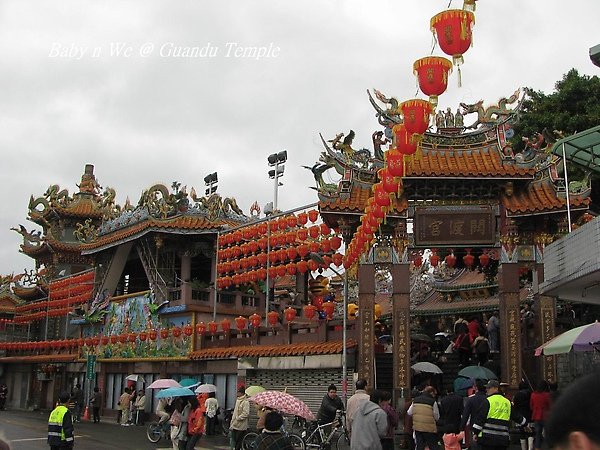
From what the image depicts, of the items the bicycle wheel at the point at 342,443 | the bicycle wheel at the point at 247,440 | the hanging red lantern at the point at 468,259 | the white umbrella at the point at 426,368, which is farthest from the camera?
the hanging red lantern at the point at 468,259

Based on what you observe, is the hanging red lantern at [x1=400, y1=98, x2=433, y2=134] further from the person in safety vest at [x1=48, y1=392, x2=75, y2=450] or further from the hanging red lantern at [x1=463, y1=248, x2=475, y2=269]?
the person in safety vest at [x1=48, y1=392, x2=75, y2=450]

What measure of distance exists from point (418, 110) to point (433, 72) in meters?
1.26

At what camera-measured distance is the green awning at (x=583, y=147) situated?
45.3 ft

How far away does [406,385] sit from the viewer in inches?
683

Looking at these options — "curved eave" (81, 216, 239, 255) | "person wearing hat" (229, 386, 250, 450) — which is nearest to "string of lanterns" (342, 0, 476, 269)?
"person wearing hat" (229, 386, 250, 450)

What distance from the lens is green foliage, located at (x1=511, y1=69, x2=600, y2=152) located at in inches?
923

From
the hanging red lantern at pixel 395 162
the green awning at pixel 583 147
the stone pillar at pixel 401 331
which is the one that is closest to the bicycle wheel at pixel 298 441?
the stone pillar at pixel 401 331

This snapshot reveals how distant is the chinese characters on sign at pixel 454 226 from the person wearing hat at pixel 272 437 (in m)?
11.2

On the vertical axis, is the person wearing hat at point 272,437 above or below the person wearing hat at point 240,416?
above

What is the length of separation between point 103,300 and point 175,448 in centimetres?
1877

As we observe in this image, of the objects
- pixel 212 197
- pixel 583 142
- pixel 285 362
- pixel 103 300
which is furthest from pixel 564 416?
pixel 103 300

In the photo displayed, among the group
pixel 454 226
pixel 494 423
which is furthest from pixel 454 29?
pixel 454 226

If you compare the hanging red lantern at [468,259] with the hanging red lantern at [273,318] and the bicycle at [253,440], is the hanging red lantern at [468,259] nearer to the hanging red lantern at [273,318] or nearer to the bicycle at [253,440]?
the hanging red lantern at [273,318]

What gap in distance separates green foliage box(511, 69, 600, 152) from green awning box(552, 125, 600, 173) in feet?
26.3
